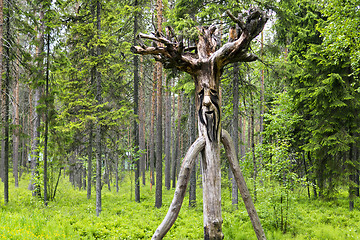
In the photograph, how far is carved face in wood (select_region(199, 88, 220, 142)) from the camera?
378 cm

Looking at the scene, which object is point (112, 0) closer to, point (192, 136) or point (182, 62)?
point (192, 136)

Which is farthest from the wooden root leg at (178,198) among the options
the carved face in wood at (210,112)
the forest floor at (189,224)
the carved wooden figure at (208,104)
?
the forest floor at (189,224)

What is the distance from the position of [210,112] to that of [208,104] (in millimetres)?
132

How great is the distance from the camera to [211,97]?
389 cm

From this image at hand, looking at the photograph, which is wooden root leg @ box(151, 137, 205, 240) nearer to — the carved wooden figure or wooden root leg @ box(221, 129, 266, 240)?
the carved wooden figure

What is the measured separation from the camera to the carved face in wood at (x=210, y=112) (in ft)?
12.4

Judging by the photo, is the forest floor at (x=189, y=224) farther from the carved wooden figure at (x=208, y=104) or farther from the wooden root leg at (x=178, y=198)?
the wooden root leg at (x=178, y=198)

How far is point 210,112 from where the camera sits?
3805mm

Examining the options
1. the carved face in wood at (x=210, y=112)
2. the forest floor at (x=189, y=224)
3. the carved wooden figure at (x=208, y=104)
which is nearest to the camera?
the carved wooden figure at (x=208, y=104)

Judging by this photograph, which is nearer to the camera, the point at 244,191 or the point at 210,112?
the point at 210,112

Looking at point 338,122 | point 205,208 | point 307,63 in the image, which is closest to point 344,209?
point 338,122

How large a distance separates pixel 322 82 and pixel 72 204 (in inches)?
573

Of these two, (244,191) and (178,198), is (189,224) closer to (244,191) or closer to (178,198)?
(244,191)


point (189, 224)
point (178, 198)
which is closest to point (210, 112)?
point (178, 198)
